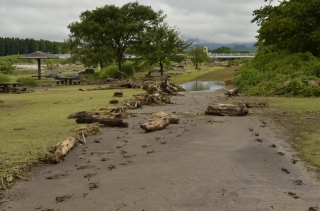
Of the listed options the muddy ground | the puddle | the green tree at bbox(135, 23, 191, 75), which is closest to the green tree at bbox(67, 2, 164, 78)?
the green tree at bbox(135, 23, 191, 75)

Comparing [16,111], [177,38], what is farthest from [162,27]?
[16,111]

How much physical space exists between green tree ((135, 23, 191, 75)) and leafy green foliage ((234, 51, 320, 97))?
14.7 metres

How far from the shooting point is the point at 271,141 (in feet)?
28.9

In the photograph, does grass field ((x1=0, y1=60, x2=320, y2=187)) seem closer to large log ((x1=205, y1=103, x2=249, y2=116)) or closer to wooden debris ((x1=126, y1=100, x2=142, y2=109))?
large log ((x1=205, y1=103, x2=249, y2=116))

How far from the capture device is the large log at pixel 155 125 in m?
9.91

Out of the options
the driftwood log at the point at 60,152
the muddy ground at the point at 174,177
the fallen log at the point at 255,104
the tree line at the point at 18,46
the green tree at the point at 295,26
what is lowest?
the muddy ground at the point at 174,177

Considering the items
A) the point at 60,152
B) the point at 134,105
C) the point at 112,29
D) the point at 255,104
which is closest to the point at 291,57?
the point at 255,104

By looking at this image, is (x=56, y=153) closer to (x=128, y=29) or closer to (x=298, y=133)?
(x=298, y=133)

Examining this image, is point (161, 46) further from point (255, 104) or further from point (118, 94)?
point (255, 104)

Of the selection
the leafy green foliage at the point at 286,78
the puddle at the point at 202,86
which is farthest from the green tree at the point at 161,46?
the leafy green foliage at the point at 286,78

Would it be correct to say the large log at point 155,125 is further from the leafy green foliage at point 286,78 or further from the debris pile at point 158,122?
the leafy green foliage at point 286,78

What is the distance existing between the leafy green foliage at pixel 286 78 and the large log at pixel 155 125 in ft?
35.7

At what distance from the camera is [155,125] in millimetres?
10117

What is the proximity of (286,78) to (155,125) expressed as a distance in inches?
546
